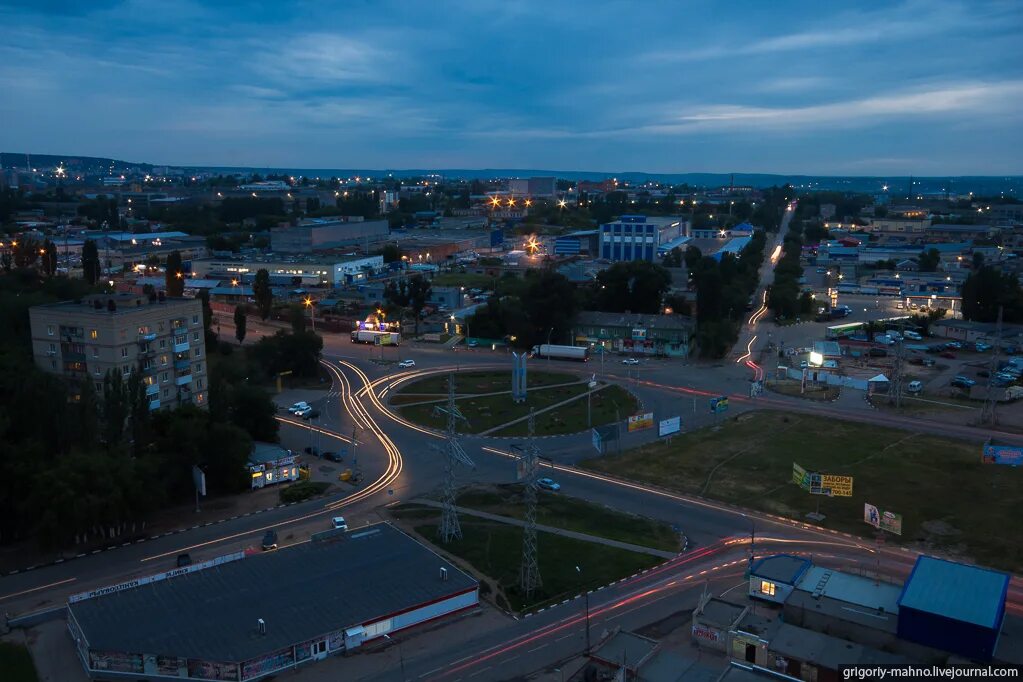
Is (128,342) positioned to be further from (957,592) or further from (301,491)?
(957,592)

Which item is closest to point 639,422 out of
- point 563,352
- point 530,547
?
point 530,547

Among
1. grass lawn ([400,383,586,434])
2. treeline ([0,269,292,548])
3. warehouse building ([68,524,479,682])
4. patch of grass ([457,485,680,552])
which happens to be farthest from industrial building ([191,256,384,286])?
warehouse building ([68,524,479,682])

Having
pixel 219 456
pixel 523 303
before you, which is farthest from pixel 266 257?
pixel 219 456

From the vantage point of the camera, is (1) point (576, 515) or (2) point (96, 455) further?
(1) point (576, 515)

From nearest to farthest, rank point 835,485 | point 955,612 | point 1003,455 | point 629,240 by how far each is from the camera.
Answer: point 955,612 < point 835,485 < point 1003,455 < point 629,240

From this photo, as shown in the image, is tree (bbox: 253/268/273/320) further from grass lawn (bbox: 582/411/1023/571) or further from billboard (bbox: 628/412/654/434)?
grass lawn (bbox: 582/411/1023/571)

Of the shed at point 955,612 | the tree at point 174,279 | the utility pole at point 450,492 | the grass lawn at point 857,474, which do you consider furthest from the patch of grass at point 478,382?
the shed at point 955,612
